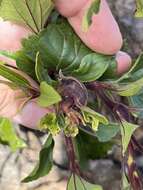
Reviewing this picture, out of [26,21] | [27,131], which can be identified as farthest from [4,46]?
[27,131]

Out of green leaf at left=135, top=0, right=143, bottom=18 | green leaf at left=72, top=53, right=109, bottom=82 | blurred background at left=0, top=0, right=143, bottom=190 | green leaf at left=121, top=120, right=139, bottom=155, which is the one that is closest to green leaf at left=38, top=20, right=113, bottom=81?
green leaf at left=72, top=53, right=109, bottom=82

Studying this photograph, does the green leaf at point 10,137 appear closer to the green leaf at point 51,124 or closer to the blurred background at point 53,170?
the blurred background at point 53,170

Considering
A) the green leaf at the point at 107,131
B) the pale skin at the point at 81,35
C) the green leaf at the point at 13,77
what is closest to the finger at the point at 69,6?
the pale skin at the point at 81,35

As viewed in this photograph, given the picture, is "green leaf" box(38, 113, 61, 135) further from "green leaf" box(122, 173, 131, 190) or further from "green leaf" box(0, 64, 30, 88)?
"green leaf" box(122, 173, 131, 190)

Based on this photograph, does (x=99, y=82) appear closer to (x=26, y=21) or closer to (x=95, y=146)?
(x=26, y=21)

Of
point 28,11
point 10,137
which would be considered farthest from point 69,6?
point 10,137

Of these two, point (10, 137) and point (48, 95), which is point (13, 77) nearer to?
point (48, 95)
